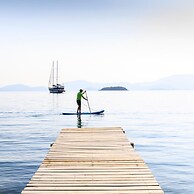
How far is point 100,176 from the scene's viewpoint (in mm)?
11156

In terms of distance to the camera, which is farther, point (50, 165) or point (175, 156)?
point (175, 156)

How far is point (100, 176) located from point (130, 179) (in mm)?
922

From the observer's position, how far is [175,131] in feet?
125

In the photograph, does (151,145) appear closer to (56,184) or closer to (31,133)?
(31,133)

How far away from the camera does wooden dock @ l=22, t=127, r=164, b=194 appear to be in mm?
9844

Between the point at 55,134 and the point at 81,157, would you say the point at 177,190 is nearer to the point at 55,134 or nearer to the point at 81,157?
the point at 81,157

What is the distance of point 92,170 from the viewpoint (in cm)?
1200

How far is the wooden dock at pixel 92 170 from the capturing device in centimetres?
984

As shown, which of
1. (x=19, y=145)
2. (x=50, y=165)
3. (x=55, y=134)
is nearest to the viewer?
(x=50, y=165)

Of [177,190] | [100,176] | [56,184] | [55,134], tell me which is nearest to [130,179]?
[100,176]

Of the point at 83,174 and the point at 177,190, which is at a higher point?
the point at 83,174

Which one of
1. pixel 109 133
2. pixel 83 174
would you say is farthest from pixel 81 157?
pixel 109 133

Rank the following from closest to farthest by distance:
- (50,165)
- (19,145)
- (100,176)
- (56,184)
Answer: (56,184), (100,176), (50,165), (19,145)

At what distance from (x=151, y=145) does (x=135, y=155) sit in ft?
44.4
